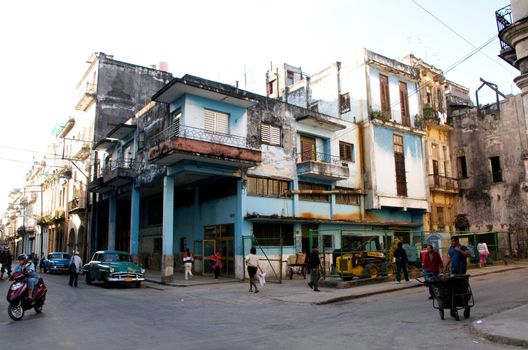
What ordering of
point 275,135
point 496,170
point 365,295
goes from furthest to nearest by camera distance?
point 496,170, point 275,135, point 365,295

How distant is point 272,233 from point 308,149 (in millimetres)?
6108

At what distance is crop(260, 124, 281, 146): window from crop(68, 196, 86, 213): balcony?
61.2 ft

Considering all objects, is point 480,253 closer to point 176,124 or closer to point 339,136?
point 339,136

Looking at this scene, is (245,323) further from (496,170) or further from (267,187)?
(496,170)

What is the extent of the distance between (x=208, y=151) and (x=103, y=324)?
11757mm

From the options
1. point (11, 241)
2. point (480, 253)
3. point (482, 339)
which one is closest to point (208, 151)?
point (482, 339)

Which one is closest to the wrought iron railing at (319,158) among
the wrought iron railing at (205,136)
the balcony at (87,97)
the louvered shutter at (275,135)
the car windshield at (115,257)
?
the louvered shutter at (275,135)

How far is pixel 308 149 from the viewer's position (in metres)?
26.8

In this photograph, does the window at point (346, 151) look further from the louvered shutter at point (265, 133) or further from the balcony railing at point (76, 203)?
the balcony railing at point (76, 203)

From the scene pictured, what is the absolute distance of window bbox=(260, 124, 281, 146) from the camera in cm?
2450

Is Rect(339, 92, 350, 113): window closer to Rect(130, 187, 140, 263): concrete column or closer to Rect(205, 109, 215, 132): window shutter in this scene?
Rect(205, 109, 215, 132): window shutter

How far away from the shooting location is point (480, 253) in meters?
24.9

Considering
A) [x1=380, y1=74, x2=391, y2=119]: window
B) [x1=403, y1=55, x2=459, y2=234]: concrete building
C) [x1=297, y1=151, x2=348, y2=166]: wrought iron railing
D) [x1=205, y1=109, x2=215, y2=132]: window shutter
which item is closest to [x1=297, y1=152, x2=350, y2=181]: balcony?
[x1=297, y1=151, x2=348, y2=166]: wrought iron railing

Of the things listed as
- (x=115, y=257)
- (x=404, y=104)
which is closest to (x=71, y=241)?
(x=115, y=257)
